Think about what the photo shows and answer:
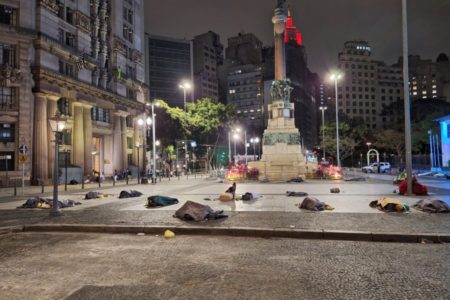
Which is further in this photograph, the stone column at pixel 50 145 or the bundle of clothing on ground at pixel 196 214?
the stone column at pixel 50 145

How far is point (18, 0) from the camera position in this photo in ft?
110

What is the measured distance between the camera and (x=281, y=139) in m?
32.9

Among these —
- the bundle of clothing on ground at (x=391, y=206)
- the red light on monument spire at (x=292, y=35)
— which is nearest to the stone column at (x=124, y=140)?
the bundle of clothing on ground at (x=391, y=206)

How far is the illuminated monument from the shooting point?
103ft

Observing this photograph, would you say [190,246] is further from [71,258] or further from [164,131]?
[164,131]

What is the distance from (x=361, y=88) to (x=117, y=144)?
12910 cm

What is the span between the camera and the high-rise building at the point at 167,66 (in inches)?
4606

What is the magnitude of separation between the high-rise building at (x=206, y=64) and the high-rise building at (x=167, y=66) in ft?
63.7

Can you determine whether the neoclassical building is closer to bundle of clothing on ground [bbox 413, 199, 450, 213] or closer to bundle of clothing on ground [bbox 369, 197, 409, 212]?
bundle of clothing on ground [bbox 369, 197, 409, 212]

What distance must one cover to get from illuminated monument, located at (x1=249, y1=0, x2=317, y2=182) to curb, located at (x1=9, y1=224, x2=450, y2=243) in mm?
20638

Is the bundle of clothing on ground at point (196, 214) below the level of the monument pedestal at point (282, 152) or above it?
below

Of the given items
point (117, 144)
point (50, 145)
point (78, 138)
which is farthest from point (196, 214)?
point (117, 144)

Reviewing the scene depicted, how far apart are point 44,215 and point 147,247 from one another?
21.6ft

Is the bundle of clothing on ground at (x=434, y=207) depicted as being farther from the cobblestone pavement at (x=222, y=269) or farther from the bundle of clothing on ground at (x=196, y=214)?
the bundle of clothing on ground at (x=196, y=214)
